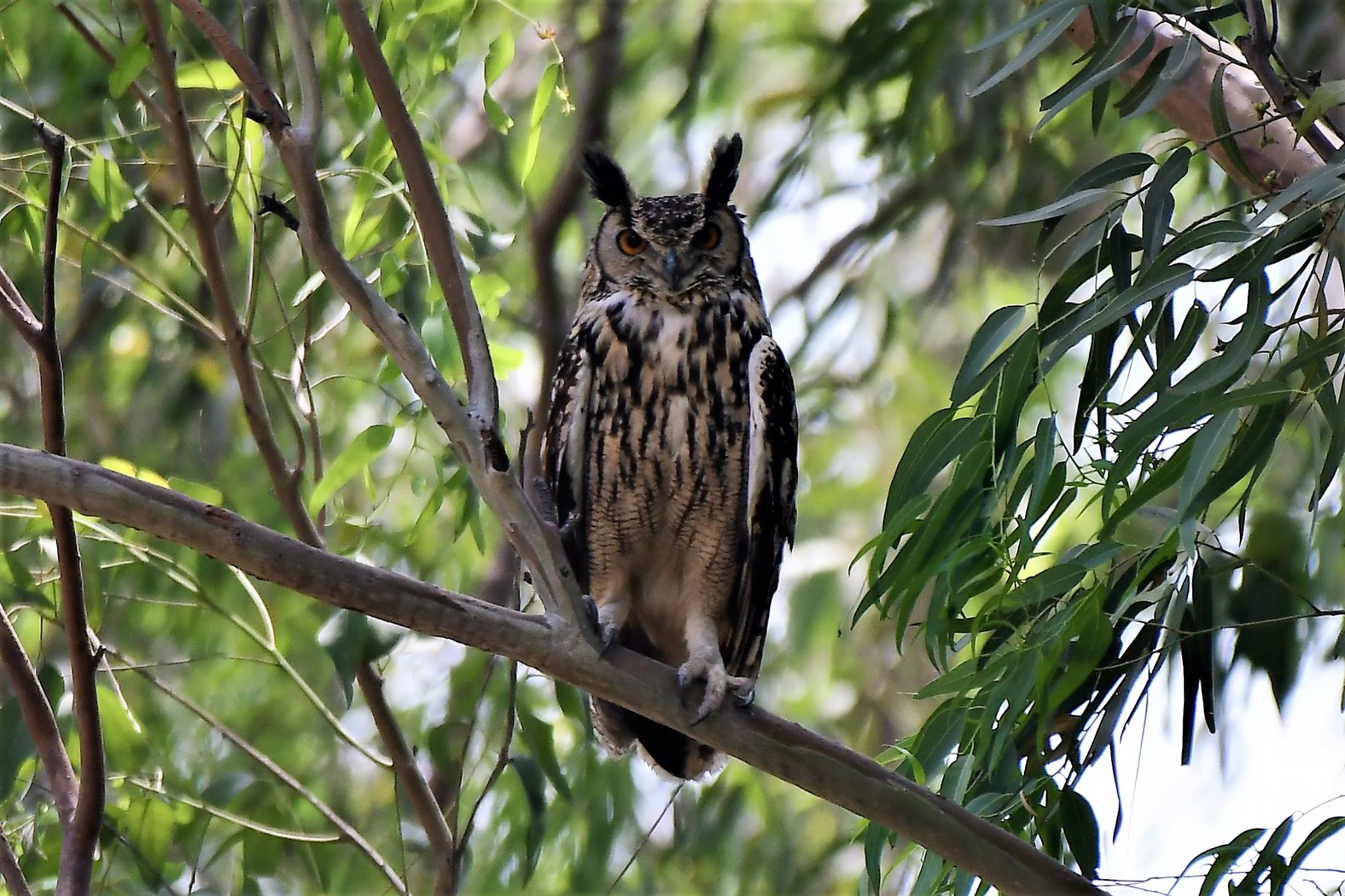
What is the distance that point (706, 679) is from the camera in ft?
6.51

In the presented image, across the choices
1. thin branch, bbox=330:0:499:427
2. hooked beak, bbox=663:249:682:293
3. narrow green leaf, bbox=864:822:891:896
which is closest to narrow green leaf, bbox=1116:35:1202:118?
thin branch, bbox=330:0:499:427

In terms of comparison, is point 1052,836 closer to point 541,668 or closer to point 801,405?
point 541,668

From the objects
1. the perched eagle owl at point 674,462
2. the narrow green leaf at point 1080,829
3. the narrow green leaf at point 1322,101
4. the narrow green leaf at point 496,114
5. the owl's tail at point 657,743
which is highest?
the narrow green leaf at point 496,114

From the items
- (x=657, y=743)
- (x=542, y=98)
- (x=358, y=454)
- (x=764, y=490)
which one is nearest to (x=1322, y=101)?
(x=542, y=98)

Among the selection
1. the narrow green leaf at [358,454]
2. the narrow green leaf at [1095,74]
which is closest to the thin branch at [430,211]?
the narrow green leaf at [358,454]

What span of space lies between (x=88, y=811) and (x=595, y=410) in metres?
0.98

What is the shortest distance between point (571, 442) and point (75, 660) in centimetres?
87

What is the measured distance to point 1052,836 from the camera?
1.71 meters

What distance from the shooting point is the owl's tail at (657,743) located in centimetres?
233

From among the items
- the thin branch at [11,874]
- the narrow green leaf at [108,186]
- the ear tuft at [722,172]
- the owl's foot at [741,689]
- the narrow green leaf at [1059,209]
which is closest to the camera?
the narrow green leaf at [1059,209]

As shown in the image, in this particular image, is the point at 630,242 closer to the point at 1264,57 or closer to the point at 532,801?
the point at 532,801

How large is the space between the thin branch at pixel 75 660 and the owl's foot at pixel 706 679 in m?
0.68

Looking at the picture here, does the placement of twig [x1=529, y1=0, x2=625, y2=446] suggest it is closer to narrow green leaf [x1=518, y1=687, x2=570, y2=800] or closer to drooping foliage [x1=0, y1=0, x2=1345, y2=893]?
drooping foliage [x1=0, y1=0, x2=1345, y2=893]

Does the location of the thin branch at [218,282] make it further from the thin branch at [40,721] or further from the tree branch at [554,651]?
the tree branch at [554,651]
